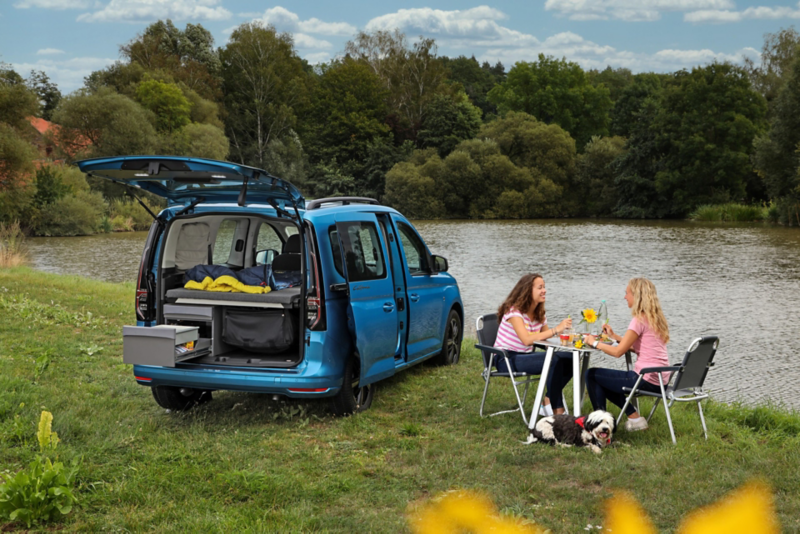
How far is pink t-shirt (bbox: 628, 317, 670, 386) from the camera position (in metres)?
6.02

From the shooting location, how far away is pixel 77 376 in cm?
834

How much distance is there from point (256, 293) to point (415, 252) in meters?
2.44

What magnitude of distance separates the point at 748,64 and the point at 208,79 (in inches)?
2107

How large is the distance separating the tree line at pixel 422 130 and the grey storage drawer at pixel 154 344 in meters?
22.5

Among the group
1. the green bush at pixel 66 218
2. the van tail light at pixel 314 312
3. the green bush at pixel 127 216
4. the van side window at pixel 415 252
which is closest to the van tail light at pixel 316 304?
the van tail light at pixel 314 312

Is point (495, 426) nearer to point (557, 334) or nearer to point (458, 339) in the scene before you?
point (557, 334)

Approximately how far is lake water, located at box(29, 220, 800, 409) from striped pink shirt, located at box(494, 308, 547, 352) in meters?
3.45

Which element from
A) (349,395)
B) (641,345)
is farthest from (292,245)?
(641,345)

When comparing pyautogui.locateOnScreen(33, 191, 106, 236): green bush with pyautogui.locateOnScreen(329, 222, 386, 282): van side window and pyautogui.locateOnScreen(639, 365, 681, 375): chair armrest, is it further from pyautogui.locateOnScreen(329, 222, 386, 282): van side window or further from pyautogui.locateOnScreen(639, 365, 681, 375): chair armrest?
pyautogui.locateOnScreen(639, 365, 681, 375): chair armrest

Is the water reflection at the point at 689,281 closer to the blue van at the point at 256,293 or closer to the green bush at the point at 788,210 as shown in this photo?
the green bush at the point at 788,210

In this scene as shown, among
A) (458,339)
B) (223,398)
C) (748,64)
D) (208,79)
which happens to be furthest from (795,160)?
(208,79)

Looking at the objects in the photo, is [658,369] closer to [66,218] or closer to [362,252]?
[362,252]

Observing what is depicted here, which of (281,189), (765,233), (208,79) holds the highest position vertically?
(208,79)

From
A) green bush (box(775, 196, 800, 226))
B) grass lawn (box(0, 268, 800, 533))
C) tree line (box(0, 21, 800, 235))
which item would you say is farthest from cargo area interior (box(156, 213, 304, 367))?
green bush (box(775, 196, 800, 226))
